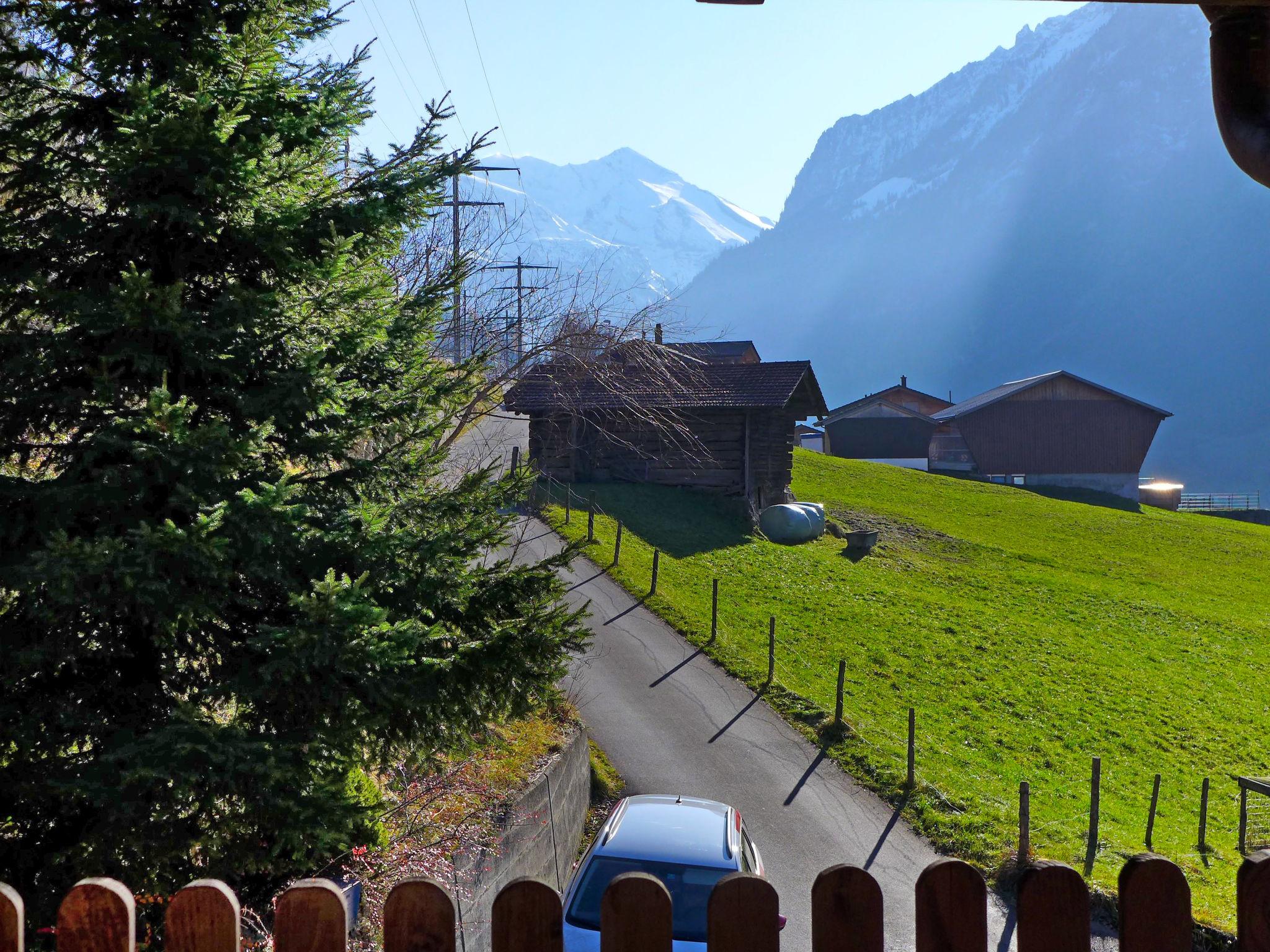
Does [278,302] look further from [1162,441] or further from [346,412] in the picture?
[1162,441]

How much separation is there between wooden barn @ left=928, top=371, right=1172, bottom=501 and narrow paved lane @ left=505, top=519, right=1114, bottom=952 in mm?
48409

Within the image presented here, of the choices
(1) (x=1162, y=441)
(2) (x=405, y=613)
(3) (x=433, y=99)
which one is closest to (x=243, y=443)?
(2) (x=405, y=613)

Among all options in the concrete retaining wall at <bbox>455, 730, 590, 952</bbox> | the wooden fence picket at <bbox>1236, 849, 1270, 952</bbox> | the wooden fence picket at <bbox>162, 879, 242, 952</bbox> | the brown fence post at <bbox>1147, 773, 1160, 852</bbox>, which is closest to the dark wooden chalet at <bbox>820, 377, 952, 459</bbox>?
the brown fence post at <bbox>1147, 773, 1160, 852</bbox>

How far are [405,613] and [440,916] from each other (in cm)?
378

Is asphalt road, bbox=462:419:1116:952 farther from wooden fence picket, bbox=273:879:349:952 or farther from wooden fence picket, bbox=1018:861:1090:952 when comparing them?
wooden fence picket, bbox=1018:861:1090:952

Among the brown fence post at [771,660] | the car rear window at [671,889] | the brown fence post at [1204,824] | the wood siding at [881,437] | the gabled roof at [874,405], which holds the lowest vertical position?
the brown fence post at [1204,824]

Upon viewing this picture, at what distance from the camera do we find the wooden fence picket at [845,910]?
2.11 m

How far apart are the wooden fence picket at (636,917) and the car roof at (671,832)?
6.43 meters

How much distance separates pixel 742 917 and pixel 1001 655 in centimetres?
2274

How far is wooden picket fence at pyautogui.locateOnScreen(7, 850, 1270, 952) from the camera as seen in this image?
208 cm

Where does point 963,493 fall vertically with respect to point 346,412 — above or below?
below

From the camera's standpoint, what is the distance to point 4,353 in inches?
203

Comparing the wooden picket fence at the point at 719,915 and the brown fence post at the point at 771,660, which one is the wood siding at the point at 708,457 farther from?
the wooden picket fence at the point at 719,915

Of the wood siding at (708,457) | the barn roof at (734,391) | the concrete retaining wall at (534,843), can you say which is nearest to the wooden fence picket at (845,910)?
the concrete retaining wall at (534,843)
